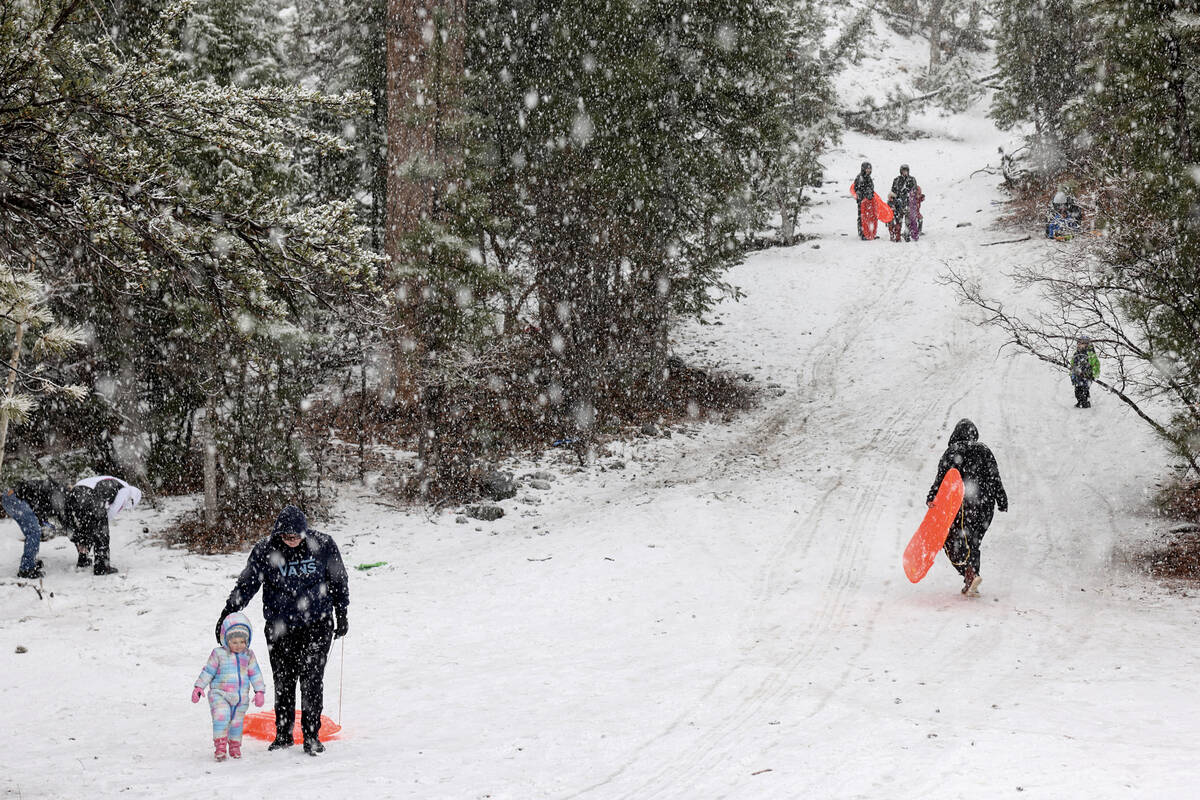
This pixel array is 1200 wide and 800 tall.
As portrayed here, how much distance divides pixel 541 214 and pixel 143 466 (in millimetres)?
7550

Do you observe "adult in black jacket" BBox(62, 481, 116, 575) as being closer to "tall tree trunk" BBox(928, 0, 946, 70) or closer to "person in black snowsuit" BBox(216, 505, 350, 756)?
"person in black snowsuit" BBox(216, 505, 350, 756)

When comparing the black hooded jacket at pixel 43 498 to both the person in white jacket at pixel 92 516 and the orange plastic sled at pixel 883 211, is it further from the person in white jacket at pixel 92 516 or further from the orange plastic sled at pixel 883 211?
the orange plastic sled at pixel 883 211

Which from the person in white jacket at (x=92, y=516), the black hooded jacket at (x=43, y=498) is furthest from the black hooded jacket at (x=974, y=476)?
the black hooded jacket at (x=43, y=498)

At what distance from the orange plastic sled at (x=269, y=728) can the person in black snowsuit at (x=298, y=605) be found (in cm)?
46

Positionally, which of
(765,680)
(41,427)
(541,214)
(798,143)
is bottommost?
(765,680)

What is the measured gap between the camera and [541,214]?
16750 millimetres

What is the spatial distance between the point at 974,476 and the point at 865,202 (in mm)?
20710

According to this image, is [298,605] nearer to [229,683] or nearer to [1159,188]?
[229,683]

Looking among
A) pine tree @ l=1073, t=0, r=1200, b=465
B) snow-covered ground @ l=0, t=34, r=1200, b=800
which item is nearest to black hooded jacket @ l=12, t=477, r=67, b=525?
snow-covered ground @ l=0, t=34, r=1200, b=800

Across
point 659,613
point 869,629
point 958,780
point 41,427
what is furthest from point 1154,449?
point 41,427

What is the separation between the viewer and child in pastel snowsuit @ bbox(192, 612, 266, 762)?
655 cm

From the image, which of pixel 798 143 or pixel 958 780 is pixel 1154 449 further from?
pixel 798 143

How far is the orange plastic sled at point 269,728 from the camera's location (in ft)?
23.4

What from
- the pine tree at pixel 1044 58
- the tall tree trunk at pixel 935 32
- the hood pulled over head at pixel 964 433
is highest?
the tall tree trunk at pixel 935 32
